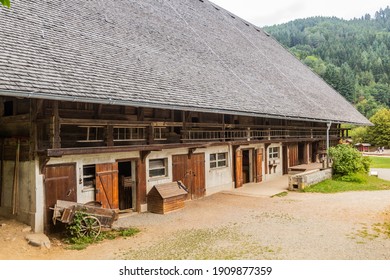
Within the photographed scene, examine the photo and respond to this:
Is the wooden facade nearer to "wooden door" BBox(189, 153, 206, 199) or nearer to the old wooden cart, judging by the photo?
"wooden door" BBox(189, 153, 206, 199)

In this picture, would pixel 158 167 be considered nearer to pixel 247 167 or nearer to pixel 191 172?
pixel 191 172

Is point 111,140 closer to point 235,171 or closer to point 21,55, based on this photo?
point 21,55

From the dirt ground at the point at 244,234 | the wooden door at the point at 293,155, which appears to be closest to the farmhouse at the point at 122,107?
the dirt ground at the point at 244,234

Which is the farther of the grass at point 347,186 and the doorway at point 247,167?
the doorway at point 247,167

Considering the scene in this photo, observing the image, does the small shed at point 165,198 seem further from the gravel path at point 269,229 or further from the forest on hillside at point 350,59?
the forest on hillside at point 350,59

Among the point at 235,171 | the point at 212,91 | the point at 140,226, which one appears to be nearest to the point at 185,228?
the point at 140,226

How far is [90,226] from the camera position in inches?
381

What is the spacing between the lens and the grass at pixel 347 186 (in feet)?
60.0

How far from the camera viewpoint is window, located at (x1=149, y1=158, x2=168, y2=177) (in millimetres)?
13539

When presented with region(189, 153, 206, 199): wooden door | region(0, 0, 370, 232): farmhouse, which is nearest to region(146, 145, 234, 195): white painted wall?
region(0, 0, 370, 232): farmhouse

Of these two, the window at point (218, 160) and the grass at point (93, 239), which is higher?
the window at point (218, 160)

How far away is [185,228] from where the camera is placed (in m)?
10.9

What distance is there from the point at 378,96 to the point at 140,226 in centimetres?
11538

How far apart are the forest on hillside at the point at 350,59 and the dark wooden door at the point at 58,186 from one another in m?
89.9
